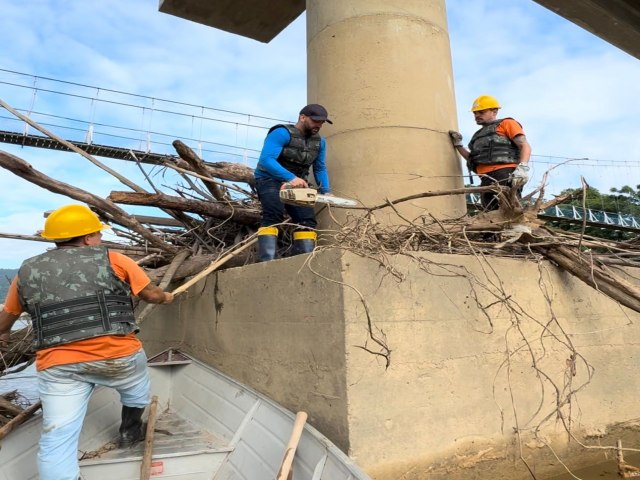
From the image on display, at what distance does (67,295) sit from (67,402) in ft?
1.92

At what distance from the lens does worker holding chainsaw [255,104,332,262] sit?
3.92m

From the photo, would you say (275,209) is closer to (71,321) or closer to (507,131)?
(71,321)

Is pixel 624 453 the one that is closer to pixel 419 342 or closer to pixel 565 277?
pixel 565 277

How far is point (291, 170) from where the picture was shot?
13.8 ft

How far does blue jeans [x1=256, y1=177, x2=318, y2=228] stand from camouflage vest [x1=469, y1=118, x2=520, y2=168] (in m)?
1.63

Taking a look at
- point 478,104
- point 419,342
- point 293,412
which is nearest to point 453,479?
point 419,342

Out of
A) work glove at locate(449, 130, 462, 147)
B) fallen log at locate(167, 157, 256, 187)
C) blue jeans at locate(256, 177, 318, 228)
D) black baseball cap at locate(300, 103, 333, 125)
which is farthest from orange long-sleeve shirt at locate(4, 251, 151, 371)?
work glove at locate(449, 130, 462, 147)

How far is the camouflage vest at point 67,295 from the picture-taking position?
2.68m

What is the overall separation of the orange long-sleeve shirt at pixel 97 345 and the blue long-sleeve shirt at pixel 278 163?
1.43 m

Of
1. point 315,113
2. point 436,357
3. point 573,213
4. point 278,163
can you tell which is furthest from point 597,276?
point 573,213

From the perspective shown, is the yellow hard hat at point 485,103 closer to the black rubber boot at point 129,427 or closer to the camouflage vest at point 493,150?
the camouflage vest at point 493,150

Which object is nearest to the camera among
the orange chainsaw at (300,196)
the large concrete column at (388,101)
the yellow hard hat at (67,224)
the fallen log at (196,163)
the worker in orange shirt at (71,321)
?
the worker in orange shirt at (71,321)

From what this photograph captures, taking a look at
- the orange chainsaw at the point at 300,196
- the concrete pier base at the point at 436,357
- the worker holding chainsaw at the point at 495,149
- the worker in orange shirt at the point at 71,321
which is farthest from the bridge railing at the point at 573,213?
the worker in orange shirt at the point at 71,321

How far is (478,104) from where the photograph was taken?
473 centimetres
